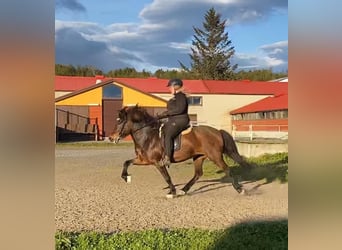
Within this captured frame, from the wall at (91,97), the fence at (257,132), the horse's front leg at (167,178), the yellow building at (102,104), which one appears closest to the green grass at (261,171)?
the horse's front leg at (167,178)

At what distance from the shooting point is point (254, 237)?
139 inches

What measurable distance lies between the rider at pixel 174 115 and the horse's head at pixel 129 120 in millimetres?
381

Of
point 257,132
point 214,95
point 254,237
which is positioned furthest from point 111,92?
point 254,237

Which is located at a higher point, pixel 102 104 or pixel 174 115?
pixel 102 104

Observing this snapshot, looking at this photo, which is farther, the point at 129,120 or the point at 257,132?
the point at 257,132

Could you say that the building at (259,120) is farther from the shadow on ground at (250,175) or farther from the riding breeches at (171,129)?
the riding breeches at (171,129)

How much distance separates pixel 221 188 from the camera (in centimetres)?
725

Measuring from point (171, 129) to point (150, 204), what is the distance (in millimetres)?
1164

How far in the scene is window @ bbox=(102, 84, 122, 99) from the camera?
20.5m

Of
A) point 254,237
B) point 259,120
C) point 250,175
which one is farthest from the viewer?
point 259,120

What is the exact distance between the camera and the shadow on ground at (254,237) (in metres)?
3.25

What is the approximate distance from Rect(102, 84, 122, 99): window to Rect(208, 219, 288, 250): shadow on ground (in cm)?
1689

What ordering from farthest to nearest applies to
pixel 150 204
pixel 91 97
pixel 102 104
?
1. pixel 102 104
2. pixel 91 97
3. pixel 150 204

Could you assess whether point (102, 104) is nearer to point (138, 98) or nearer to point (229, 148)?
point (138, 98)
